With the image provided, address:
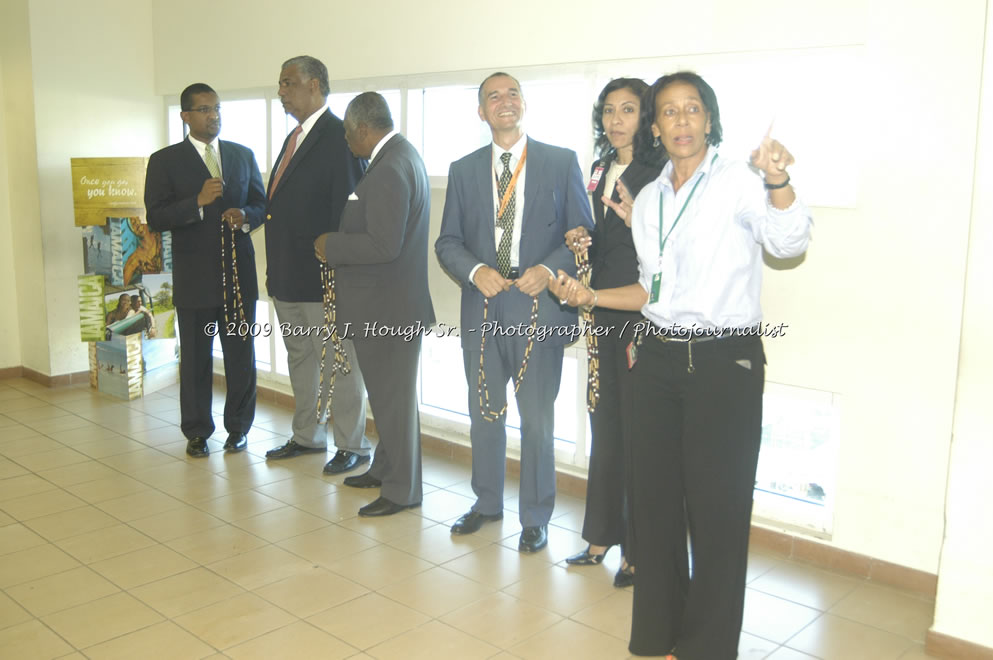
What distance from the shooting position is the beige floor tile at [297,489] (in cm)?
443

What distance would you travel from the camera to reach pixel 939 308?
3.27 meters

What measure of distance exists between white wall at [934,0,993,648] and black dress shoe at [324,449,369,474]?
2.98m

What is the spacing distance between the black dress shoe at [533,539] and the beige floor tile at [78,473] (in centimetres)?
232

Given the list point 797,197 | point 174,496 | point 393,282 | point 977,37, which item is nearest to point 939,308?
point 977,37

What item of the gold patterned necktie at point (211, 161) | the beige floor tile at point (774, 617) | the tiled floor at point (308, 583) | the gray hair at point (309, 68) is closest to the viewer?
the tiled floor at point (308, 583)

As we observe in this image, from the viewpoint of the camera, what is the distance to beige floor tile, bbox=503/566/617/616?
10.9ft

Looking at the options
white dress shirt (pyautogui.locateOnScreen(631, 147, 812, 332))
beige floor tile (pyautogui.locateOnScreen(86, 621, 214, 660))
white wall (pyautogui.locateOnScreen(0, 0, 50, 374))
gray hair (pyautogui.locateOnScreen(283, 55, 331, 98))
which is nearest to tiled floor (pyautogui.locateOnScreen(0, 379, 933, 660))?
beige floor tile (pyautogui.locateOnScreen(86, 621, 214, 660))

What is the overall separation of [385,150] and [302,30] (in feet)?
6.74

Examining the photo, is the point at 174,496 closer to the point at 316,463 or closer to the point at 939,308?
the point at 316,463

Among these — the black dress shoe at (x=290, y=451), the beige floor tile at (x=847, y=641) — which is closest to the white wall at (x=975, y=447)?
the beige floor tile at (x=847, y=641)

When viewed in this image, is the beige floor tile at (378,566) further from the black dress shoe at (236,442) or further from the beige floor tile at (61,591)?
the black dress shoe at (236,442)

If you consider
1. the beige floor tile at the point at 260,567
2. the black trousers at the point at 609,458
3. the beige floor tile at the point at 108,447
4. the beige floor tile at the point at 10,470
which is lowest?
the beige floor tile at the point at 260,567

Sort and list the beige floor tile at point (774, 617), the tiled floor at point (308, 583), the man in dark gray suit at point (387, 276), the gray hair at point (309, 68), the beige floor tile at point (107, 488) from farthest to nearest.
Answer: the gray hair at point (309, 68) → the beige floor tile at point (107, 488) → the man in dark gray suit at point (387, 276) → the beige floor tile at point (774, 617) → the tiled floor at point (308, 583)

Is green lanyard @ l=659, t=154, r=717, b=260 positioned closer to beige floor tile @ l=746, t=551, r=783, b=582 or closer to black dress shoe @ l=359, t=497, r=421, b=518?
beige floor tile @ l=746, t=551, r=783, b=582
